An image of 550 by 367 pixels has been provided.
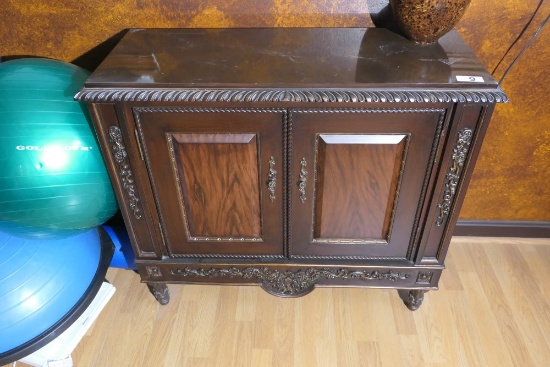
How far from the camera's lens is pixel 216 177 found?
4.09 ft

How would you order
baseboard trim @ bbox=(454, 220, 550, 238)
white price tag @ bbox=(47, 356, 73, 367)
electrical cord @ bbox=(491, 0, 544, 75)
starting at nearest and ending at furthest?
electrical cord @ bbox=(491, 0, 544, 75)
white price tag @ bbox=(47, 356, 73, 367)
baseboard trim @ bbox=(454, 220, 550, 238)

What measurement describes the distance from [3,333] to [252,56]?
1046 millimetres

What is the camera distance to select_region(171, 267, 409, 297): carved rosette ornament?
4.77ft

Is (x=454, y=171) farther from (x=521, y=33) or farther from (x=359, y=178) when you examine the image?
(x=521, y=33)

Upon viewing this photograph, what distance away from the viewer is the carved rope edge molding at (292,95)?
104 centimetres

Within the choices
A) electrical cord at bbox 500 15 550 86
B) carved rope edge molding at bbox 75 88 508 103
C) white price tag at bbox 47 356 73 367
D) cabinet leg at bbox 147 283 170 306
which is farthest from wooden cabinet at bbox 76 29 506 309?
white price tag at bbox 47 356 73 367

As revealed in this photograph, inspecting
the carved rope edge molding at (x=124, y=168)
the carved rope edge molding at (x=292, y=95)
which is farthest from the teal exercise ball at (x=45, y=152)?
the carved rope edge molding at (x=292, y=95)

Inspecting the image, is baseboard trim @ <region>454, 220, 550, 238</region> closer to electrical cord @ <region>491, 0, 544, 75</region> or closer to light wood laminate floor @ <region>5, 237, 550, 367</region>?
light wood laminate floor @ <region>5, 237, 550, 367</region>

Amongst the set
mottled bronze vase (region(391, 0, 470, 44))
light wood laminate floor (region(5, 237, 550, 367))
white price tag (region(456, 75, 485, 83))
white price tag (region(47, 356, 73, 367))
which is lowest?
light wood laminate floor (region(5, 237, 550, 367))

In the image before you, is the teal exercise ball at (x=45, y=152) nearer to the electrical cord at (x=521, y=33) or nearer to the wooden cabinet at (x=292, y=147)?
the wooden cabinet at (x=292, y=147)

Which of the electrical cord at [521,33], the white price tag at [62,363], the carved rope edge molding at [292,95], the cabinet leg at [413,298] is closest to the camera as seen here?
the carved rope edge molding at [292,95]

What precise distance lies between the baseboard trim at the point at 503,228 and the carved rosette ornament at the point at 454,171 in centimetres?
59

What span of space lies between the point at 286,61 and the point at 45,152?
67 cm

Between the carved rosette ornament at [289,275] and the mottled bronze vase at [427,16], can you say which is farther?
the carved rosette ornament at [289,275]
